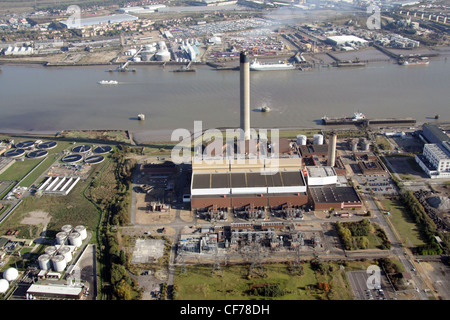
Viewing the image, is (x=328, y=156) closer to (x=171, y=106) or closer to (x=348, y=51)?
(x=171, y=106)

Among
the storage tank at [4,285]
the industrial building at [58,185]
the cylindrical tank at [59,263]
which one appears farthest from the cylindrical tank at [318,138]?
the storage tank at [4,285]

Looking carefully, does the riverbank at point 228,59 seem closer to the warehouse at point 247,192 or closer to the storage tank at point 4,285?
the warehouse at point 247,192

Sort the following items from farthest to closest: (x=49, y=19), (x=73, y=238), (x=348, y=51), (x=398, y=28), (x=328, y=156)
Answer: (x=49, y=19), (x=398, y=28), (x=348, y=51), (x=328, y=156), (x=73, y=238)

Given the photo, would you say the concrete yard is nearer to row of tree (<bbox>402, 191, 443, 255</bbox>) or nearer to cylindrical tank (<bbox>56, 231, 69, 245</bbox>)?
cylindrical tank (<bbox>56, 231, 69, 245</bbox>)

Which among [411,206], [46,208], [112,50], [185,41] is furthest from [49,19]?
[411,206]

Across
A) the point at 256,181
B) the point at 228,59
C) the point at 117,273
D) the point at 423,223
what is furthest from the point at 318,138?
the point at 228,59

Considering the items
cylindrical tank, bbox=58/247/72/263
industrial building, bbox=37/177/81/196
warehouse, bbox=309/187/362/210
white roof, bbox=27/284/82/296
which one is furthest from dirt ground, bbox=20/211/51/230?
warehouse, bbox=309/187/362/210
